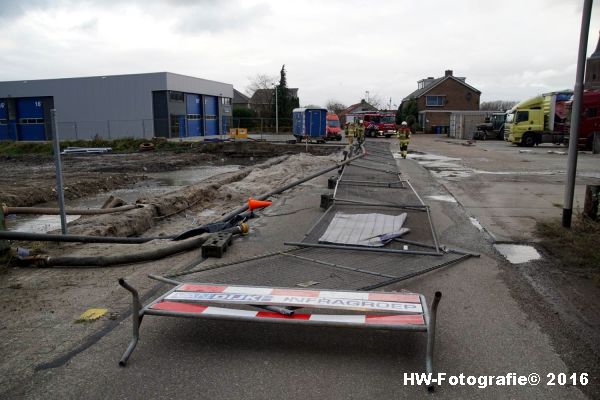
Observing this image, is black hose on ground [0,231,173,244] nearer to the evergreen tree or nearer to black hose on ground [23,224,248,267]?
black hose on ground [23,224,248,267]

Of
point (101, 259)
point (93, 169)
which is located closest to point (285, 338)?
point (101, 259)

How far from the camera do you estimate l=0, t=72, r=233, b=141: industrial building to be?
150 ft

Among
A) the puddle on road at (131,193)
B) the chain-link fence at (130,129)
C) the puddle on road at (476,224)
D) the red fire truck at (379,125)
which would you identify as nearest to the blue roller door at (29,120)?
the chain-link fence at (130,129)

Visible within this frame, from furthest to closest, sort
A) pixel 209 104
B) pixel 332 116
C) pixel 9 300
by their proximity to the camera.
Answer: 1. pixel 209 104
2. pixel 332 116
3. pixel 9 300

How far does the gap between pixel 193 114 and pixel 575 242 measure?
47202mm

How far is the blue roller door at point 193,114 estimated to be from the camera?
1955 inches

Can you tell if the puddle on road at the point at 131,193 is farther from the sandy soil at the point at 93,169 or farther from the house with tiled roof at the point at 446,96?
the house with tiled roof at the point at 446,96

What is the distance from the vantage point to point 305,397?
324cm

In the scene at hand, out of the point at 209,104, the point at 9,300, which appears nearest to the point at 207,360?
the point at 9,300

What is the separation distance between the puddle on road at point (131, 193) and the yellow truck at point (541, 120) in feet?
77.0

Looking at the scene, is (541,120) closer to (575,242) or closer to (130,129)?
(575,242)

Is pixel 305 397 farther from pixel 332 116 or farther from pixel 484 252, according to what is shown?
pixel 332 116

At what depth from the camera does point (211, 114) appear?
181 ft

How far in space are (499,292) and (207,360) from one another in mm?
3309
